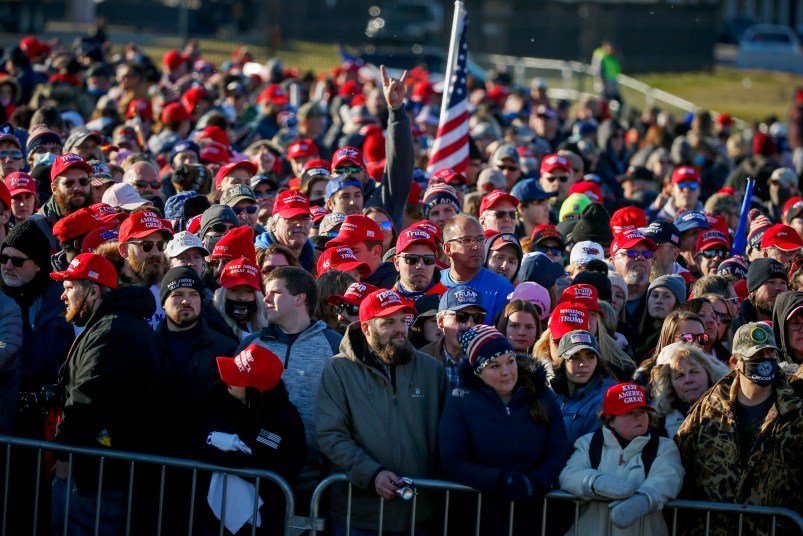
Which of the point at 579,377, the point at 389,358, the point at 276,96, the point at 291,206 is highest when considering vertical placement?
the point at 276,96

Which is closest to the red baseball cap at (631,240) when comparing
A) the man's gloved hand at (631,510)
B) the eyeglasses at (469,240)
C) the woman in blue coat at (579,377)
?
the eyeglasses at (469,240)

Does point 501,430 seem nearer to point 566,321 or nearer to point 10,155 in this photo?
point 566,321

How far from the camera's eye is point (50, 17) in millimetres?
40469

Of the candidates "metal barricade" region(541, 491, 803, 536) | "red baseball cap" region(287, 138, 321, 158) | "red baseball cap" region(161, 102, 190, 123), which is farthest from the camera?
"red baseball cap" region(161, 102, 190, 123)

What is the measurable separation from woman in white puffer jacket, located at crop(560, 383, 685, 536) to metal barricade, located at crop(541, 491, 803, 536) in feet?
0.12

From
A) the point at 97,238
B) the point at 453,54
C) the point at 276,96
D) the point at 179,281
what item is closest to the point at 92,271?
the point at 179,281

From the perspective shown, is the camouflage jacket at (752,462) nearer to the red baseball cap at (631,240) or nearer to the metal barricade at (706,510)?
the metal barricade at (706,510)

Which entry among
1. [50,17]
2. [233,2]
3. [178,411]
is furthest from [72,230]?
[233,2]

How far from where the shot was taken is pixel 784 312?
8.90 m

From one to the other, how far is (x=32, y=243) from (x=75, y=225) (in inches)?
17.4

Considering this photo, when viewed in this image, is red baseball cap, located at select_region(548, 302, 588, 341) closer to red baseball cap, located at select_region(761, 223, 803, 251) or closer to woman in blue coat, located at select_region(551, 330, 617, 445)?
woman in blue coat, located at select_region(551, 330, 617, 445)

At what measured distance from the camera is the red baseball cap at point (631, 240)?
10.7 metres

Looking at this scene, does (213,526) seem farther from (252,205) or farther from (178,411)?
(252,205)

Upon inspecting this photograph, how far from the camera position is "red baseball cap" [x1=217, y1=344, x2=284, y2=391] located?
746 cm
